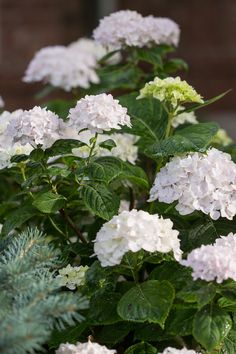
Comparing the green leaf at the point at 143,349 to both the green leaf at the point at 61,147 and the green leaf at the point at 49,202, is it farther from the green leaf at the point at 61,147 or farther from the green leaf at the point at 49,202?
the green leaf at the point at 61,147

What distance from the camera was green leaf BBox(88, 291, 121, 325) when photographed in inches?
71.1

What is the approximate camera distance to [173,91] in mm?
2004

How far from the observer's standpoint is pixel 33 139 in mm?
1894

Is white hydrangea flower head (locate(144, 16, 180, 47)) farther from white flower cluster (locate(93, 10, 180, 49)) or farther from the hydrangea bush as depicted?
Result: the hydrangea bush

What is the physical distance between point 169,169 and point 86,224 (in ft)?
1.70

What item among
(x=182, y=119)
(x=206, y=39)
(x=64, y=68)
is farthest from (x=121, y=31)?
(x=206, y=39)

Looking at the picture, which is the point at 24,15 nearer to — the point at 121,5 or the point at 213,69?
the point at 121,5

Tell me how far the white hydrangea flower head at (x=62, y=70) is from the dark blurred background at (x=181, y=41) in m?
2.96

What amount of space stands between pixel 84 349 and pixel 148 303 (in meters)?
0.15

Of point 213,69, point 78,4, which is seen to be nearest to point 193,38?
point 213,69

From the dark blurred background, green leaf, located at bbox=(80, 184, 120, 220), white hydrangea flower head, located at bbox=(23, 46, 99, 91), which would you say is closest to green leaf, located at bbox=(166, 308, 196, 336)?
green leaf, located at bbox=(80, 184, 120, 220)

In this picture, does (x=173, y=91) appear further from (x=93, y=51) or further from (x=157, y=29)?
(x=93, y=51)

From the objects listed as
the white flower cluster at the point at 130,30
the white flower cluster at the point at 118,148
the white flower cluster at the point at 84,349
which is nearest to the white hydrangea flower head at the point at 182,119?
the white flower cluster at the point at 118,148

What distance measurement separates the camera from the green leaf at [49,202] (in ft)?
6.30
